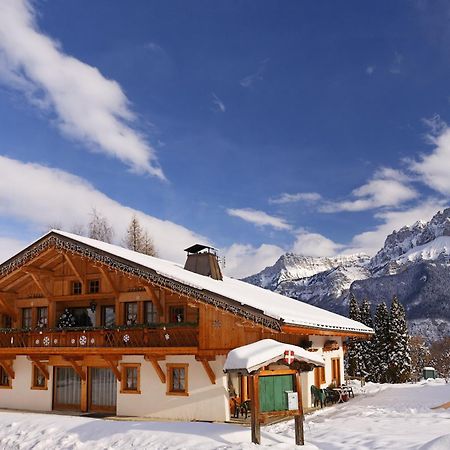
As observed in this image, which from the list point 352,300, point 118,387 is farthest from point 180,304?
point 352,300

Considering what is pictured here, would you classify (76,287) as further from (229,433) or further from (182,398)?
(229,433)

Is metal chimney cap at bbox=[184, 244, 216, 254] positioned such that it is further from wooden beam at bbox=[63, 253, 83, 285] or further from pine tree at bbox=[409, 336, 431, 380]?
pine tree at bbox=[409, 336, 431, 380]

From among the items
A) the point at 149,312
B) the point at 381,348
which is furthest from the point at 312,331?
the point at 381,348

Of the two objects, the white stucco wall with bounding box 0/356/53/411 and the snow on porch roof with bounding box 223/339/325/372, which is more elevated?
the snow on porch roof with bounding box 223/339/325/372

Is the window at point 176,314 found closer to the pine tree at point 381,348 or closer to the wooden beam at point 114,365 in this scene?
the wooden beam at point 114,365

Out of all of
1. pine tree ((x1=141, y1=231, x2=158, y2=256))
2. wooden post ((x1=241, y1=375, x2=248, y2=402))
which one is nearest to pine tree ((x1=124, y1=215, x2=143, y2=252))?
pine tree ((x1=141, y1=231, x2=158, y2=256))

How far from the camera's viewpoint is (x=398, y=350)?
1996 inches

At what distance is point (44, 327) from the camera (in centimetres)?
2338

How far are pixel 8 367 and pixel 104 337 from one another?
616 cm

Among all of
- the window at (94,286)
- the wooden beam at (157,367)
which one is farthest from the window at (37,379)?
the wooden beam at (157,367)

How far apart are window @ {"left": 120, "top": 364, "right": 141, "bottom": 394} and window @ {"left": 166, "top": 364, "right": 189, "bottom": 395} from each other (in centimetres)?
145

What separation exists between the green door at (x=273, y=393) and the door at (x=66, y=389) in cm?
1211

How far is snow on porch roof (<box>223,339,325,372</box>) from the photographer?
1281 cm

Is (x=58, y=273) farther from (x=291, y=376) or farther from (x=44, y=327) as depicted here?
(x=291, y=376)
